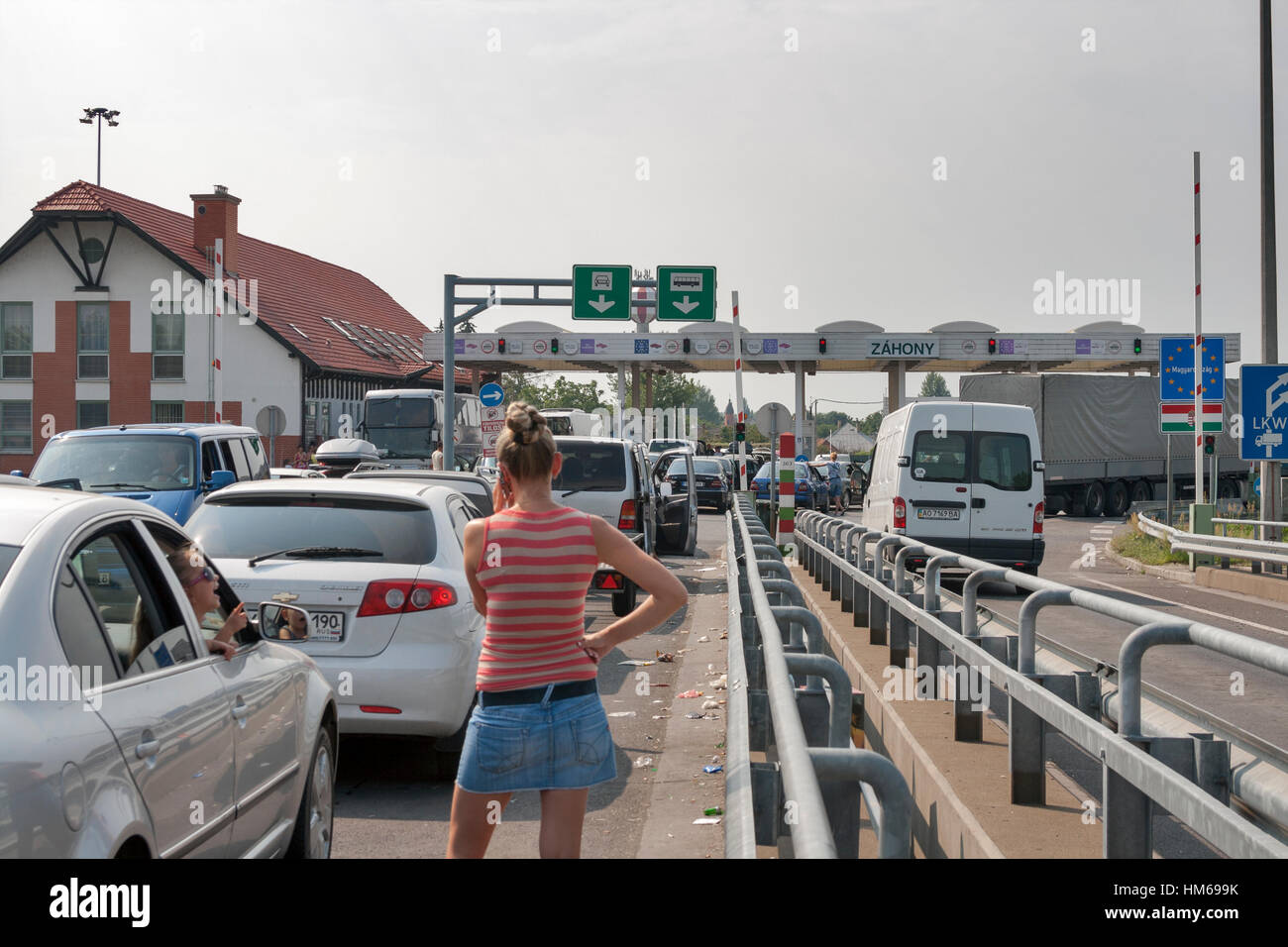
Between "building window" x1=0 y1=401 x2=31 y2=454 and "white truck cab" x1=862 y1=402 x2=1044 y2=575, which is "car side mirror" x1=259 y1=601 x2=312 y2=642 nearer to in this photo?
"white truck cab" x1=862 y1=402 x2=1044 y2=575

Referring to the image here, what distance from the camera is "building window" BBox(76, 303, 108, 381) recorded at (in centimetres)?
4869

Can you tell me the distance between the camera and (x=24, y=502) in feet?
12.3

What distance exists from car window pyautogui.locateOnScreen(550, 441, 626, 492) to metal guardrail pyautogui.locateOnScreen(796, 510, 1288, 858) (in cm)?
860

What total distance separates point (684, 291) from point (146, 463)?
15.8m

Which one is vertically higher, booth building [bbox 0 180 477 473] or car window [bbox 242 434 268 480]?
booth building [bbox 0 180 477 473]

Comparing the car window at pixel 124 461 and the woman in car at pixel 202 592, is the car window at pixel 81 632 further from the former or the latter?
the car window at pixel 124 461

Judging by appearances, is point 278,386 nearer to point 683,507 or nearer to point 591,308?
point 591,308

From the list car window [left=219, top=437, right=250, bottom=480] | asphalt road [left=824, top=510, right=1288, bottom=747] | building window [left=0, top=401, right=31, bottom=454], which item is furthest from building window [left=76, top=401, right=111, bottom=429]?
car window [left=219, top=437, right=250, bottom=480]

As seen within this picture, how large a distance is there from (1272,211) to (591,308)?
13.3 m

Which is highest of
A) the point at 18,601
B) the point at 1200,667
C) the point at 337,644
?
the point at 18,601

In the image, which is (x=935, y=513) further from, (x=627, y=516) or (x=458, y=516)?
(x=458, y=516)

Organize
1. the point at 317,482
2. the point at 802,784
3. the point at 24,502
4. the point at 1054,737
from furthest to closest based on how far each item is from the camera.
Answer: the point at 1054,737 → the point at 317,482 → the point at 24,502 → the point at 802,784

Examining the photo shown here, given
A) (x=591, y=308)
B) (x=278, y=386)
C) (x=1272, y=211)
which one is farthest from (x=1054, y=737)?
(x=278, y=386)

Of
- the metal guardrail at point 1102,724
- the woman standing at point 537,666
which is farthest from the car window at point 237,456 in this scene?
A: the woman standing at point 537,666
